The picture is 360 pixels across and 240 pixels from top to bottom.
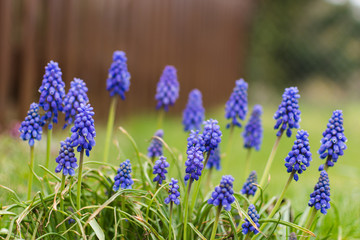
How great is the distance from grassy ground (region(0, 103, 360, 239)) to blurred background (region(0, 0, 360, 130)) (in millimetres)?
860

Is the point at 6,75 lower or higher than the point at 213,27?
lower

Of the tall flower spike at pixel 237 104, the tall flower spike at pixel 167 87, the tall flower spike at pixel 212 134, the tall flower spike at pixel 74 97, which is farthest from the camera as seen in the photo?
the tall flower spike at pixel 167 87

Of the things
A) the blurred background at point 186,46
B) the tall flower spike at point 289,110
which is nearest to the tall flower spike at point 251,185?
the tall flower spike at point 289,110

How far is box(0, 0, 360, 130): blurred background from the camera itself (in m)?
6.18

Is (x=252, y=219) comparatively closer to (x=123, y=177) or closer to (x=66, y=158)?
(x=123, y=177)

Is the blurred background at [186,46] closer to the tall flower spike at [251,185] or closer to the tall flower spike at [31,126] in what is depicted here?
the tall flower spike at [31,126]

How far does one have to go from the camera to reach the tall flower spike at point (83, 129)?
180 cm

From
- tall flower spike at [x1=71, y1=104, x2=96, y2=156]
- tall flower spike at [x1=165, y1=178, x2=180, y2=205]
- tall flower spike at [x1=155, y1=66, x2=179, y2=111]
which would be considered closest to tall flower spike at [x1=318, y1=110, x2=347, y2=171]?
Result: tall flower spike at [x1=165, y1=178, x2=180, y2=205]

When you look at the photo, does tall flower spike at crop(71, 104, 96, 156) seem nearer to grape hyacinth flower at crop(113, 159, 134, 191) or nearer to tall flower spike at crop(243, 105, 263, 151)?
grape hyacinth flower at crop(113, 159, 134, 191)

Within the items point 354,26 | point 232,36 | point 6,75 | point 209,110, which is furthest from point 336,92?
point 6,75

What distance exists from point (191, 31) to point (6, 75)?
573 cm

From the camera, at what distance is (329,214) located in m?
2.92

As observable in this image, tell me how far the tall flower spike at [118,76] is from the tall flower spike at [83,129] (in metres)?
0.83

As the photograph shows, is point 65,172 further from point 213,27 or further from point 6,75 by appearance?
point 213,27
